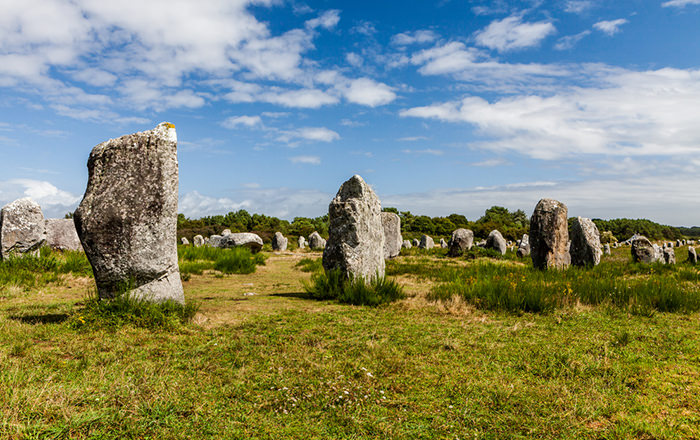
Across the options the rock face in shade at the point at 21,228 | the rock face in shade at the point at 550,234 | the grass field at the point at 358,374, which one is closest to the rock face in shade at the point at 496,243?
the rock face in shade at the point at 550,234

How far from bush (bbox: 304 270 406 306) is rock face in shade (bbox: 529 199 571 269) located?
21.2 ft

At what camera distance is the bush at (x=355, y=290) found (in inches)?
312

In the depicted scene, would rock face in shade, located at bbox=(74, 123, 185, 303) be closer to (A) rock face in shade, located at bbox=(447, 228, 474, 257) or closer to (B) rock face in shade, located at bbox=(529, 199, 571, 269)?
(B) rock face in shade, located at bbox=(529, 199, 571, 269)

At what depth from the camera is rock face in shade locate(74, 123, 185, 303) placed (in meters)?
5.64

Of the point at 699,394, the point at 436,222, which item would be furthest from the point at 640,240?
the point at 436,222

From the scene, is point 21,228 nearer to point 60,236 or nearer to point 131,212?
point 60,236

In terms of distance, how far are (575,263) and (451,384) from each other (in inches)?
495

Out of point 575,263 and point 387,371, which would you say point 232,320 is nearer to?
point 387,371

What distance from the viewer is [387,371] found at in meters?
4.18

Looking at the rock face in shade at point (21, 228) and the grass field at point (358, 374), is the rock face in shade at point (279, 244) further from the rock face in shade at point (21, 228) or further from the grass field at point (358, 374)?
the grass field at point (358, 374)

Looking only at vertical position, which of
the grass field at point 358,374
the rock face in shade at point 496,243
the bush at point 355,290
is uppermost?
the rock face in shade at point 496,243

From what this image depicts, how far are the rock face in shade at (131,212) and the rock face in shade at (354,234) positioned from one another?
351 centimetres

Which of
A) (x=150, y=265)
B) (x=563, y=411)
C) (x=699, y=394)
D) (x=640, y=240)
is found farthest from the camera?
(x=640, y=240)

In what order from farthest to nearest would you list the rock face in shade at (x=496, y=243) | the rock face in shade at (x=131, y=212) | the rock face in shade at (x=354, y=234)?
1. the rock face in shade at (x=496, y=243)
2. the rock face in shade at (x=354, y=234)
3. the rock face in shade at (x=131, y=212)
